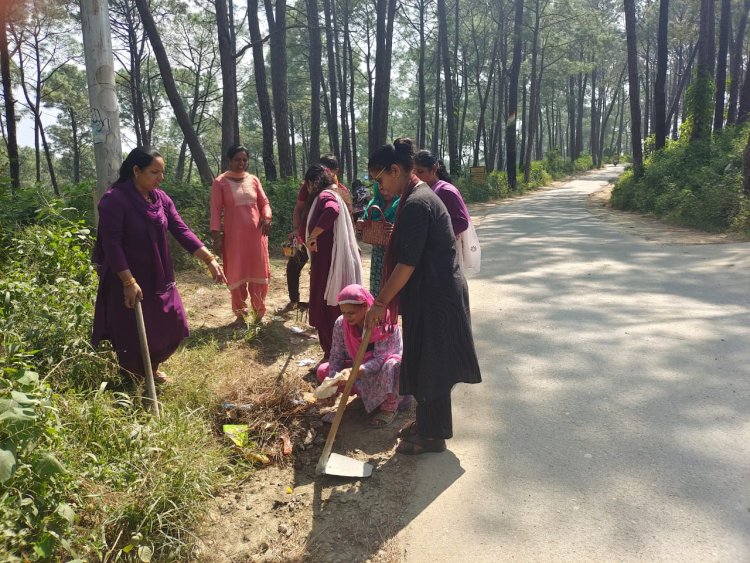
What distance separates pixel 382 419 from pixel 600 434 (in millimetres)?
1340

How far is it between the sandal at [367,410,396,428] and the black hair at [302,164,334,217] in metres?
2.08

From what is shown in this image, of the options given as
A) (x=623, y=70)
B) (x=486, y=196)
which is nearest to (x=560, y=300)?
(x=486, y=196)

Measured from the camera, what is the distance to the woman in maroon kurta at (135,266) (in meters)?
3.23

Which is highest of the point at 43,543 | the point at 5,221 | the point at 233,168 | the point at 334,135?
the point at 334,135

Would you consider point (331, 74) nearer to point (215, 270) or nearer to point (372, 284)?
point (372, 284)

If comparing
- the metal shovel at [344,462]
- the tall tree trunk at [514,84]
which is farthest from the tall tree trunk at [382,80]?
the metal shovel at [344,462]

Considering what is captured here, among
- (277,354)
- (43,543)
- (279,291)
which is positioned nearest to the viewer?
(43,543)

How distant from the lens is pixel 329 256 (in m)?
4.51

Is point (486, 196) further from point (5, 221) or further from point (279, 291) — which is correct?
point (5, 221)

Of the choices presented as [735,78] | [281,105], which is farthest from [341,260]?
[735,78]

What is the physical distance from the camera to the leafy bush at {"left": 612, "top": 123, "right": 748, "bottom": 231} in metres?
10.3

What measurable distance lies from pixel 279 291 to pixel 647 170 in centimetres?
1348

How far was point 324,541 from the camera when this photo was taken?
8.14 ft

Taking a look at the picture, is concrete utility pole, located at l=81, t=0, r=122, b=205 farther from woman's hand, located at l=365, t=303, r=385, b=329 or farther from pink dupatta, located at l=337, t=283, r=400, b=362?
woman's hand, located at l=365, t=303, r=385, b=329
